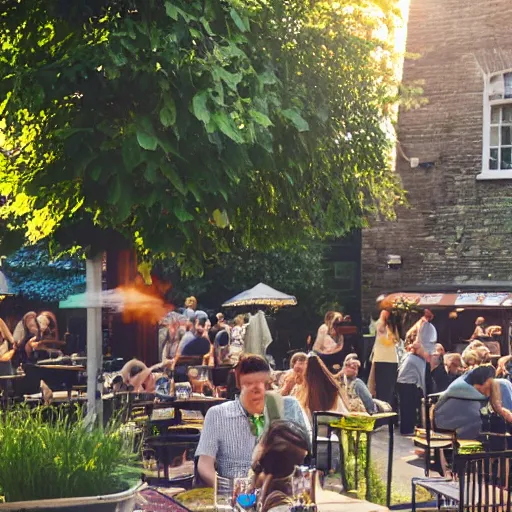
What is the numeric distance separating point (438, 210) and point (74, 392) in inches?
233

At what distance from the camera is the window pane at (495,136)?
15.2 meters

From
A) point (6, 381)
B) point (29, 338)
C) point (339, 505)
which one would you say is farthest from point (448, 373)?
point (339, 505)

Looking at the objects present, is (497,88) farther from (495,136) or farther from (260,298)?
(260,298)

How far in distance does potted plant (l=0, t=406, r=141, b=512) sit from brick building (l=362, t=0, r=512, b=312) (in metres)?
11.0

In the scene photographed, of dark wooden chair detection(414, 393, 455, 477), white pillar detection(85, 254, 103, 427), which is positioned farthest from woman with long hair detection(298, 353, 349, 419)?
white pillar detection(85, 254, 103, 427)

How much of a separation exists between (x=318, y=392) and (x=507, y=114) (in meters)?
6.82

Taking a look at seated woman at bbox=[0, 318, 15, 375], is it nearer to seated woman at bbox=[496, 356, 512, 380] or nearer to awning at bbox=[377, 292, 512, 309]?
awning at bbox=[377, 292, 512, 309]

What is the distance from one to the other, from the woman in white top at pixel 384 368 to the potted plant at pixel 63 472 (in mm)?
9424

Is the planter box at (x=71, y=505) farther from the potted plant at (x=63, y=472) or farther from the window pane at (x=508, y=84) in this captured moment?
the window pane at (x=508, y=84)

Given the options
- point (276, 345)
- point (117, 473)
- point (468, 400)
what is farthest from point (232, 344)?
point (117, 473)

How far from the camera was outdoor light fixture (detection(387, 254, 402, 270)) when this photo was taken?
51.0 ft

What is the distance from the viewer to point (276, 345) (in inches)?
520

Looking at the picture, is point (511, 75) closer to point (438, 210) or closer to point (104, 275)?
point (438, 210)

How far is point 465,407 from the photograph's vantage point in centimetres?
1028
